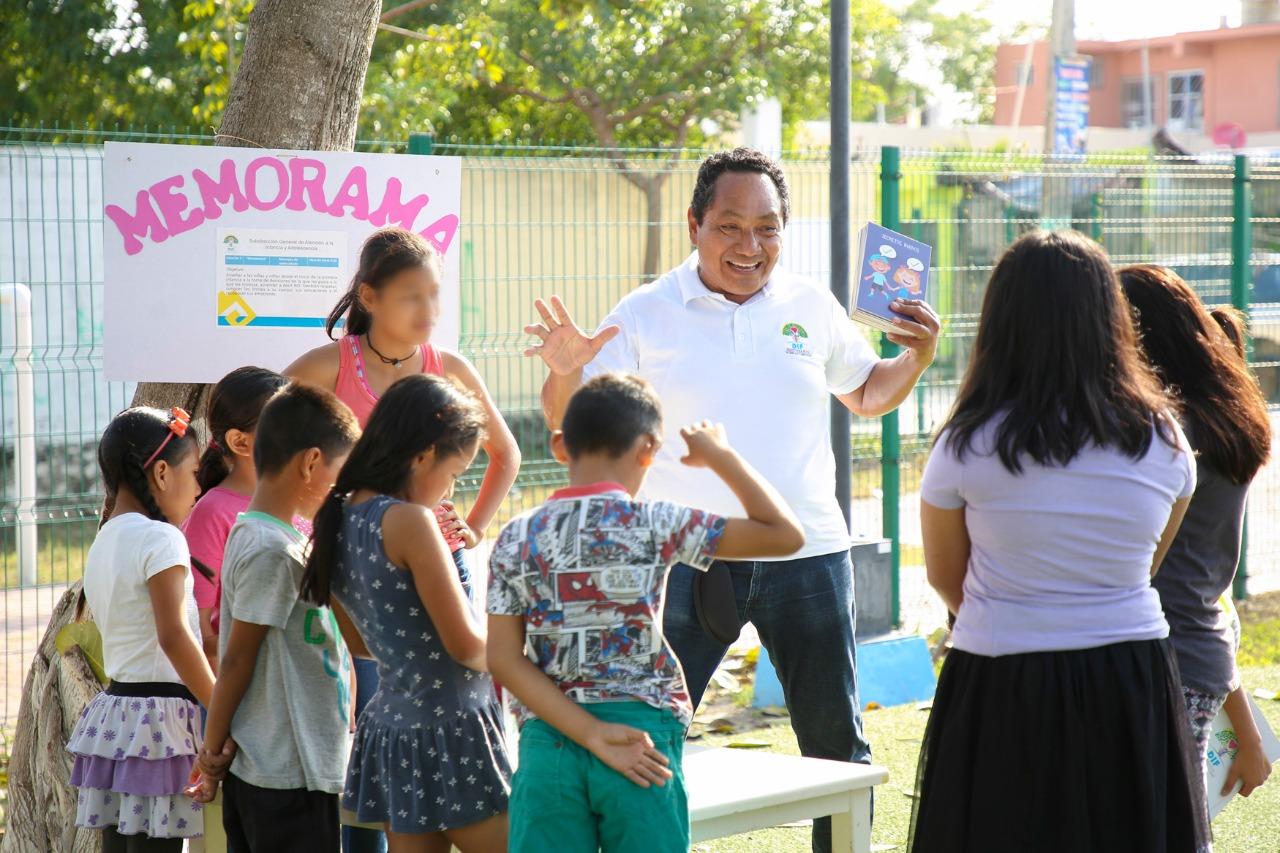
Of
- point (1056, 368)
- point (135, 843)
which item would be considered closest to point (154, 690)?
point (135, 843)

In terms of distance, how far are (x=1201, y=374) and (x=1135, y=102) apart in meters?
46.0

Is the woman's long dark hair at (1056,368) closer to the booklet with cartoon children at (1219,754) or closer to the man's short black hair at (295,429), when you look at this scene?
the booklet with cartoon children at (1219,754)

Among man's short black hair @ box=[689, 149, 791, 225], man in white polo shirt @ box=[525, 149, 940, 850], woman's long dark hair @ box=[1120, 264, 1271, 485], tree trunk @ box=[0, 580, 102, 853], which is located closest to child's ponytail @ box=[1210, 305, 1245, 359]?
woman's long dark hair @ box=[1120, 264, 1271, 485]

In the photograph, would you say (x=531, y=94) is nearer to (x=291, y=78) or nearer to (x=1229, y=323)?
(x=291, y=78)

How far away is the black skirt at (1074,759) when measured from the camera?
2.65m

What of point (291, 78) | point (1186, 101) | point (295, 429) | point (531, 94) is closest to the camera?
point (295, 429)

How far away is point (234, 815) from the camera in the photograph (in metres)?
3.15

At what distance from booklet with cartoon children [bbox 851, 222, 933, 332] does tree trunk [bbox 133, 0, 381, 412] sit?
184 centimetres

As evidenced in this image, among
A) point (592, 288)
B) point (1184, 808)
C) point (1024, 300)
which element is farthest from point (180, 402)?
point (1184, 808)

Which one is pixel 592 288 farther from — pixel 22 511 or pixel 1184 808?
pixel 1184 808

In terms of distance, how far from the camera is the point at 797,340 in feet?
12.1

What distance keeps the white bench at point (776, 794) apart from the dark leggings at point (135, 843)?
124 cm

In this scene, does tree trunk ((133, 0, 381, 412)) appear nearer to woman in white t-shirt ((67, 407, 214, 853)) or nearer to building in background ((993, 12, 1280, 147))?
woman in white t-shirt ((67, 407, 214, 853))

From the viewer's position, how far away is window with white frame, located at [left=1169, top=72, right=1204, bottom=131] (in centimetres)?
4247
